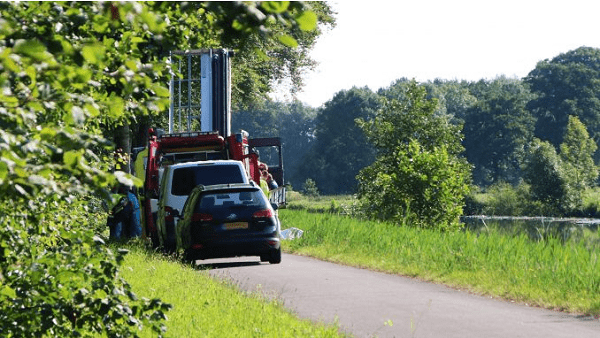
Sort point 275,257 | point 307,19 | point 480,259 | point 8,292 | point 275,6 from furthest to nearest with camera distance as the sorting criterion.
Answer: point 275,257
point 480,259
point 8,292
point 275,6
point 307,19

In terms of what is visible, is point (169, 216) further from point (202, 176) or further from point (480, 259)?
point (480, 259)

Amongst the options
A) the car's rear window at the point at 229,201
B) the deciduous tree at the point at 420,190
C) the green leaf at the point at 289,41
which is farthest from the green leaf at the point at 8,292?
the deciduous tree at the point at 420,190

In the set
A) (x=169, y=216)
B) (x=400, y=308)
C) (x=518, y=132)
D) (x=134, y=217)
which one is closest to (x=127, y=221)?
(x=134, y=217)

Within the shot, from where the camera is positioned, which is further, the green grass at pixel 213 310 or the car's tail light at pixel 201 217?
the car's tail light at pixel 201 217

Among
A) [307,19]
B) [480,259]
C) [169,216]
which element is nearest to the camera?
[307,19]

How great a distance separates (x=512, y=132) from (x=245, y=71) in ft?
260

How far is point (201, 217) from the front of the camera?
748 inches

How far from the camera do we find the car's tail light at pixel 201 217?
18969 mm

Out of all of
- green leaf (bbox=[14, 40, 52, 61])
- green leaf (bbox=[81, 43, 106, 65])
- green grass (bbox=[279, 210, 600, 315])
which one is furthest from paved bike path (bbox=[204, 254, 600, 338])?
green leaf (bbox=[14, 40, 52, 61])

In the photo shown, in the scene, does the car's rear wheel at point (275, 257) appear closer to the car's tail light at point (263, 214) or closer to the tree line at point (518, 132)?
the car's tail light at point (263, 214)

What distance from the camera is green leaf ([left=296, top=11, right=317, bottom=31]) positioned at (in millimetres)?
3568

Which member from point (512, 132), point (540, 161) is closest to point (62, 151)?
point (540, 161)

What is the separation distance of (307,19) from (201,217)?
15.6 meters

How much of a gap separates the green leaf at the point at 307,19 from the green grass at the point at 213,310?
12.9 feet
